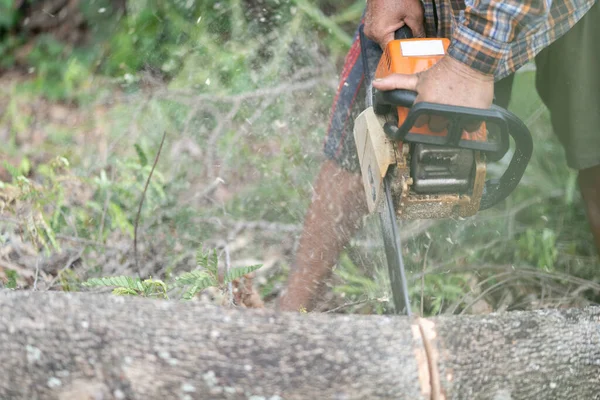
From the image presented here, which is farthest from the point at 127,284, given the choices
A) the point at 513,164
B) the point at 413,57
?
the point at 513,164

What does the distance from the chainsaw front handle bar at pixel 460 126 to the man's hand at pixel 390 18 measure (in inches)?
9.9

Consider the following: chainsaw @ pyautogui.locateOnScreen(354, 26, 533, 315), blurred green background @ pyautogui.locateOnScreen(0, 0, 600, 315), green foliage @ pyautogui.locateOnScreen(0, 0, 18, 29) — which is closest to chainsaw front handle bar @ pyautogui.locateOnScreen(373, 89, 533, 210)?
chainsaw @ pyautogui.locateOnScreen(354, 26, 533, 315)

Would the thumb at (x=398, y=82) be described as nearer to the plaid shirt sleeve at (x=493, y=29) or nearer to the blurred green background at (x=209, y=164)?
the plaid shirt sleeve at (x=493, y=29)

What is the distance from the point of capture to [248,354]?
104 cm

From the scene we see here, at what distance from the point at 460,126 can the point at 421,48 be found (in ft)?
0.81

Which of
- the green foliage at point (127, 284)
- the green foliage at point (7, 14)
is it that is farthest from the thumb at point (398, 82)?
the green foliage at point (7, 14)

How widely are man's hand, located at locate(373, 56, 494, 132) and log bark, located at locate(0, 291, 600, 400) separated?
471 mm

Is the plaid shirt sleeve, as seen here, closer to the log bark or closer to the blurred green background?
the log bark

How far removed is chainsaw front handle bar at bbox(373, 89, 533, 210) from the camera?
131cm

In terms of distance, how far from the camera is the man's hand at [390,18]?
1666 mm

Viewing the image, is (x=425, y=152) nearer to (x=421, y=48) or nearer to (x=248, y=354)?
(x=421, y=48)

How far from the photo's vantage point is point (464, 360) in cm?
108

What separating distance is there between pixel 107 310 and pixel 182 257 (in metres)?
1.09

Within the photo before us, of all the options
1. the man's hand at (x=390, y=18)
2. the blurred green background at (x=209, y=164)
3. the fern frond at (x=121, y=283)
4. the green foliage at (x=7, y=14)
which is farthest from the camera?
the green foliage at (x=7, y=14)
